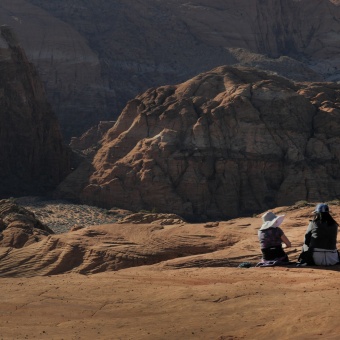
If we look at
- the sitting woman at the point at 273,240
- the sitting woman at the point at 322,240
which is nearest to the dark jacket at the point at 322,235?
the sitting woman at the point at 322,240

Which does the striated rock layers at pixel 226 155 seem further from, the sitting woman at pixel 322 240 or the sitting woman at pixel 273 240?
the sitting woman at pixel 322 240

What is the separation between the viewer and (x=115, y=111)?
93.1 m

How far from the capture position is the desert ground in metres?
11.3

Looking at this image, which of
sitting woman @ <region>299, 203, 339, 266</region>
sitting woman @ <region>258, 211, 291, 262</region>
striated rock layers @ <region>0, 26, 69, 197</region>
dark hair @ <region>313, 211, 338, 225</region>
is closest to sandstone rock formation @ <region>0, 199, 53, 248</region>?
sitting woman @ <region>258, 211, 291, 262</region>

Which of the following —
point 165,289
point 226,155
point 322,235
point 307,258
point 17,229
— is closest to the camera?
point 165,289

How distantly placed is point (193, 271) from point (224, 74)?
41.5 meters

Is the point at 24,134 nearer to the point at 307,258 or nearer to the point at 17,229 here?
the point at 17,229

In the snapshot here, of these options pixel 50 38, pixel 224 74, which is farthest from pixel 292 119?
pixel 50 38

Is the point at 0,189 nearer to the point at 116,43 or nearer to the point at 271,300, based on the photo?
the point at 271,300

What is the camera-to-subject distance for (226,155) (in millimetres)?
47344

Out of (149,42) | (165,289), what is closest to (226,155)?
(165,289)

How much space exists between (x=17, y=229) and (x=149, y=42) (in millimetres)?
89195

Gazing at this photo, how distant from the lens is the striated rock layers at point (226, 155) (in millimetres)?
45969

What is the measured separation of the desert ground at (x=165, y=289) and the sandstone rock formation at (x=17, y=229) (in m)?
Result: 2.05
